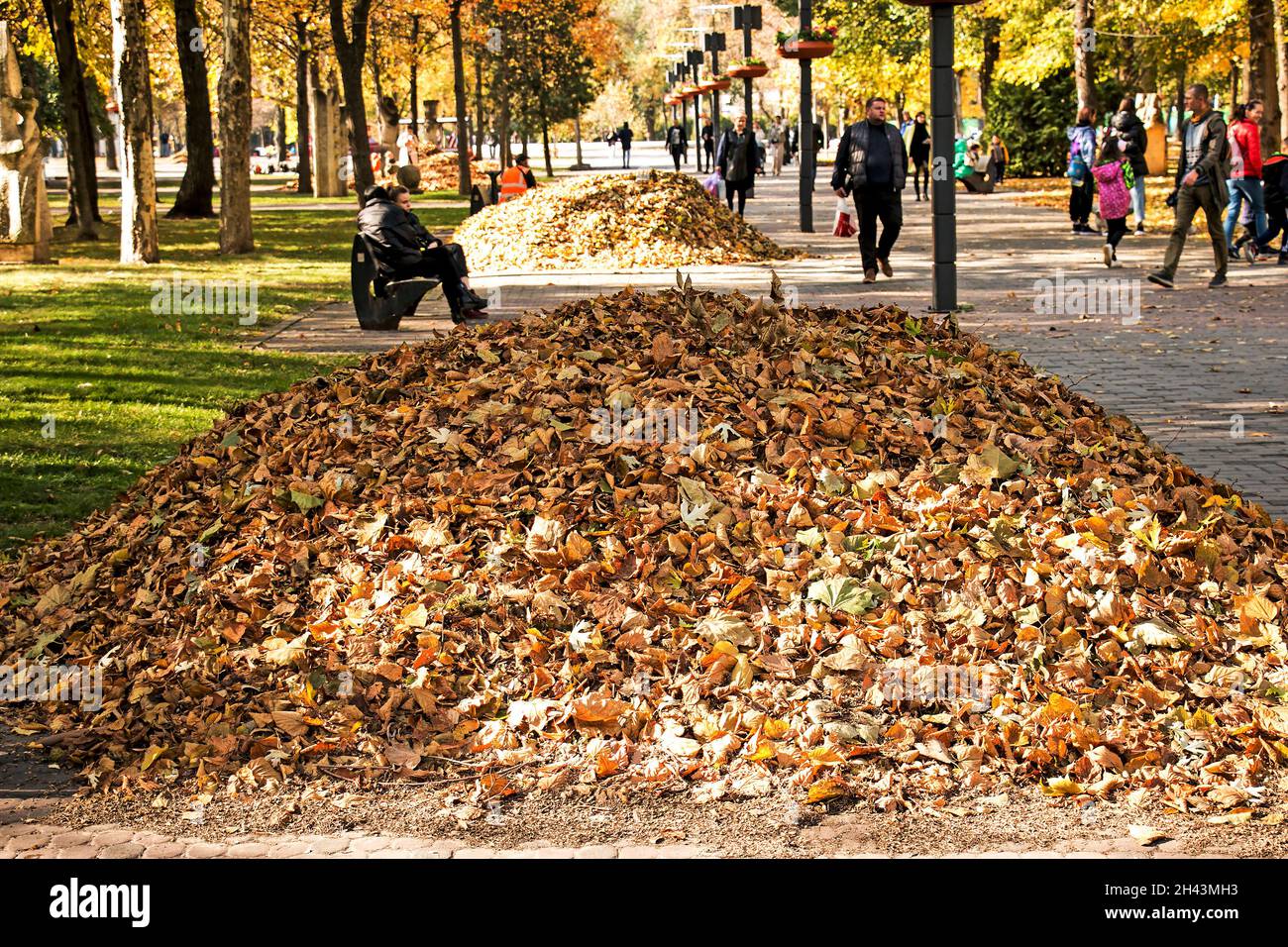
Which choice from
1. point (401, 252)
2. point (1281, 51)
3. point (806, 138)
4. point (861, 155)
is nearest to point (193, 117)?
point (806, 138)

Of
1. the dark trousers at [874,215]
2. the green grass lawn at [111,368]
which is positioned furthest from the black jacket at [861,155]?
the green grass lawn at [111,368]

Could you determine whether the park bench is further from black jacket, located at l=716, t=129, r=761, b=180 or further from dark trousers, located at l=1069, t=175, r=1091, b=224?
black jacket, located at l=716, t=129, r=761, b=180

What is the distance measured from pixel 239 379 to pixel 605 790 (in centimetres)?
Result: 788

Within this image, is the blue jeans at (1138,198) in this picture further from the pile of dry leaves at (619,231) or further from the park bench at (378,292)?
the park bench at (378,292)

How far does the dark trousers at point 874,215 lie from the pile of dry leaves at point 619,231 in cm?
363

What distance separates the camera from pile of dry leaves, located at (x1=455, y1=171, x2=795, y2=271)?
21.2 metres

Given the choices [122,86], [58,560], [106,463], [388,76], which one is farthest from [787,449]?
[388,76]

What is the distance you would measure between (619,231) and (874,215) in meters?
5.06

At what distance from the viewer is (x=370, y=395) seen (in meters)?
7.48

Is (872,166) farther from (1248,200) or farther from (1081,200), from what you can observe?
(1081,200)

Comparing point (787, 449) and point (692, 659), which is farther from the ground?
point (787, 449)

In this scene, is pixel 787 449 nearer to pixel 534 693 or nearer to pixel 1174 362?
pixel 534 693

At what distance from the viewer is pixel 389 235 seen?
14.1 m

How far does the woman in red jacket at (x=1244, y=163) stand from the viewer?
1864 centimetres
